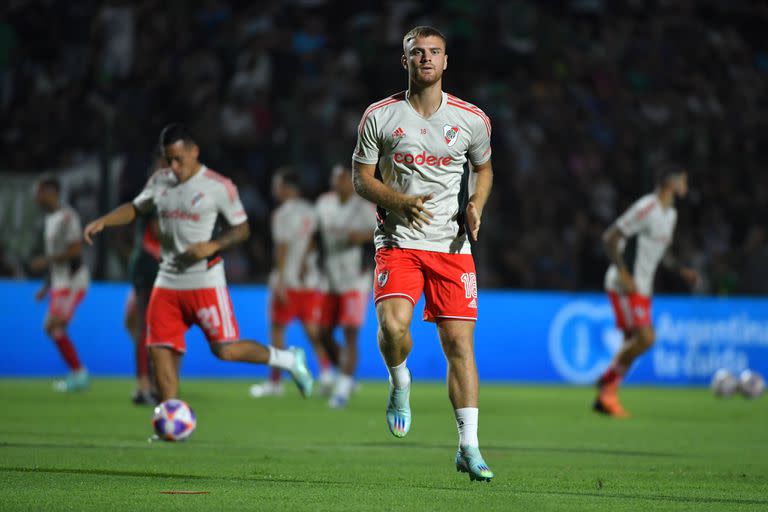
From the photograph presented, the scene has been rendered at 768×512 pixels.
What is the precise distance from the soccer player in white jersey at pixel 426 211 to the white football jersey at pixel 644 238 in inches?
238

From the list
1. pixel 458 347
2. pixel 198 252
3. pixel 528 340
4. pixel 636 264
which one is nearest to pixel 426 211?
pixel 458 347

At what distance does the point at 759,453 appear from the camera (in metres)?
9.01

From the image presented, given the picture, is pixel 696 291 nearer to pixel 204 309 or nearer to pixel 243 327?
pixel 243 327

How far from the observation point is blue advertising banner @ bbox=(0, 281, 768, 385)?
55.9 feet

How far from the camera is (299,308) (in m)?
15.5

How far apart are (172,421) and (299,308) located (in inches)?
274

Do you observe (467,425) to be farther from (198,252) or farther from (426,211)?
(198,252)

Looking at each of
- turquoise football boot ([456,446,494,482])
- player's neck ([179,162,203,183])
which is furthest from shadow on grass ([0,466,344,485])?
player's neck ([179,162,203,183])

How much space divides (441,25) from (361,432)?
13.0 meters

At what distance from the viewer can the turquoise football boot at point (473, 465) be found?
658cm

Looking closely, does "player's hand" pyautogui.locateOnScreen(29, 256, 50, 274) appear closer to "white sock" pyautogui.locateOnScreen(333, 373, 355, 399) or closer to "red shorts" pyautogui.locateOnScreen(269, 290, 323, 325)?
"red shorts" pyautogui.locateOnScreen(269, 290, 323, 325)

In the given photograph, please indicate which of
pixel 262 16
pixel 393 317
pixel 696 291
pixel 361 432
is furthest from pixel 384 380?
pixel 393 317

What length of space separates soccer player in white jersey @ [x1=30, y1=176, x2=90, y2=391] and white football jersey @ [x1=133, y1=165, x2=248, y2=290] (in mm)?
5847

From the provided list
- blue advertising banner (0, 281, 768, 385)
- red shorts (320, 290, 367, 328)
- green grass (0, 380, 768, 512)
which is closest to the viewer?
green grass (0, 380, 768, 512)
